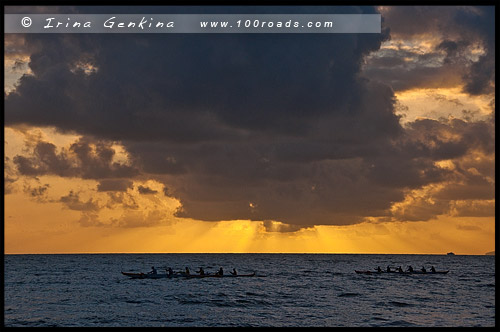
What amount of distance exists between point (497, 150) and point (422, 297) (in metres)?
60.6

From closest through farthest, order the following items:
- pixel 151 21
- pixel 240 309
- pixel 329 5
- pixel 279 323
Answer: pixel 329 5
pixel 151 21
pixel 279 323
pixel 240 309

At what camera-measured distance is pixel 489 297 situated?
70812 millimetres

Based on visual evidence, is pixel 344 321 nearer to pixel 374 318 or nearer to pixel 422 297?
pixel 374 318

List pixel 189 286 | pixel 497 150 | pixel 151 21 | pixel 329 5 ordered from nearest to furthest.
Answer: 1. pixel 497 150
2. pixel 329 5
3. pixel 151 21
4. pixel 189 286

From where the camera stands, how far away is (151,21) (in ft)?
55.3

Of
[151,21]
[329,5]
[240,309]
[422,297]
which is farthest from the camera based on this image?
[422,297]

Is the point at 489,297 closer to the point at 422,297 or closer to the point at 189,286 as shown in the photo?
the point at 422,297

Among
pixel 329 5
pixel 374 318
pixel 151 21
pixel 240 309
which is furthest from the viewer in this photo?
pixel 240 309

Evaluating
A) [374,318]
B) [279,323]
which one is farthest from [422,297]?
[279,323]
